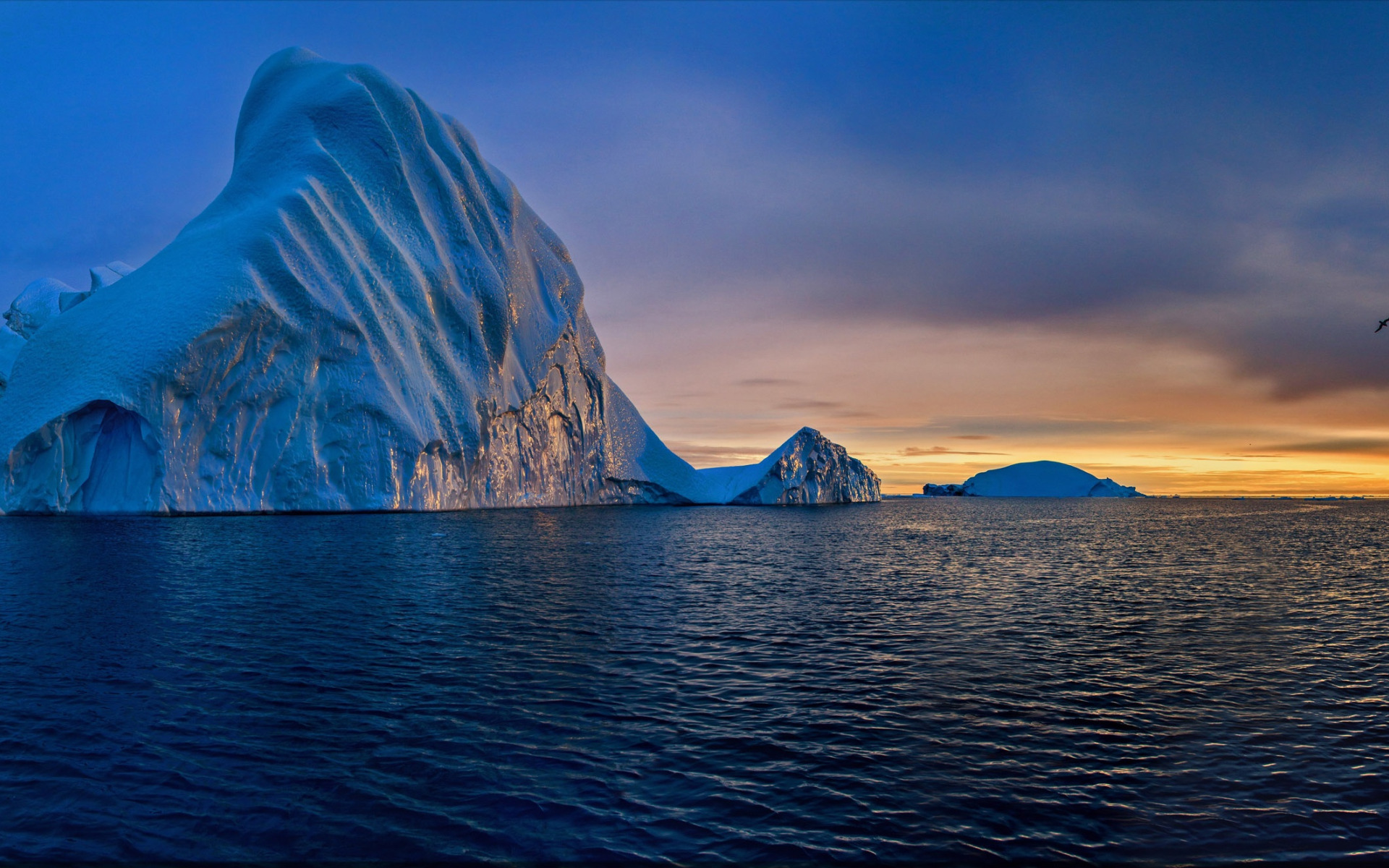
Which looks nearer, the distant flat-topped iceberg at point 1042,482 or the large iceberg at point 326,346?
the large iceberg at point 326,346

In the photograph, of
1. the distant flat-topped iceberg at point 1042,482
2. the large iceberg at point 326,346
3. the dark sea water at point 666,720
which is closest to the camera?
the dark sea water at point 666,720

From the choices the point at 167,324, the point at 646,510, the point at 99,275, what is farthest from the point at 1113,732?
the point at 99,275

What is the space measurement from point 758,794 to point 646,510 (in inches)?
2347

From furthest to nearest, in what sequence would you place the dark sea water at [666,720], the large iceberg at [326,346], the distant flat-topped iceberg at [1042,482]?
the distant flat-topped iceberg at [1042,482], the large iceberg at [326,346], the dark sea water at [666,720]

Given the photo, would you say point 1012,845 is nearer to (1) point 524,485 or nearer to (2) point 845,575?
(2) point 845,575

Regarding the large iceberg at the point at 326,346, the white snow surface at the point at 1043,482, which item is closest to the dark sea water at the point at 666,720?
the large iceberg at the point at 326,346

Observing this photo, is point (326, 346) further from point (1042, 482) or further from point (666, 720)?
point (1042, 482)

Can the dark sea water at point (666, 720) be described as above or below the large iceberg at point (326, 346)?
below

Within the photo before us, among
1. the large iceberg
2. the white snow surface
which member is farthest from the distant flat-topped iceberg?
the large iceberg

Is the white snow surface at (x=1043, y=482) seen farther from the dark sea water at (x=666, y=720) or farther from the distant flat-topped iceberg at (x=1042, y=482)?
the dark sea water at (x=666, y=720)

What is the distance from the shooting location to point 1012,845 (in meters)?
5.89

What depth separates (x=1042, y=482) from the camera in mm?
155500

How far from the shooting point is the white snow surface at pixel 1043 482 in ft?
506

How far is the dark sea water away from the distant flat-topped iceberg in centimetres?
14503
